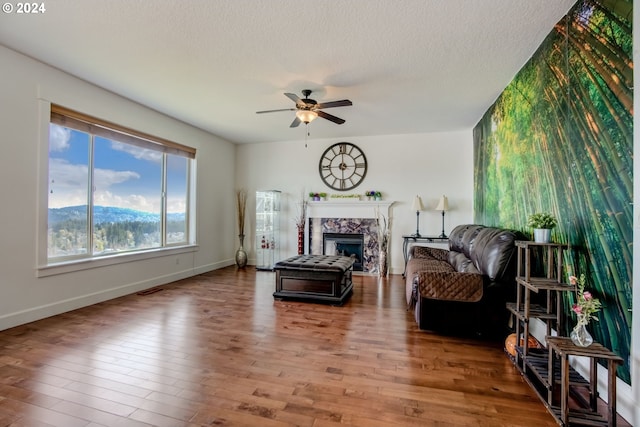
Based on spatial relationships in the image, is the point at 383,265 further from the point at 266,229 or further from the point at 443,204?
the point at 266,229

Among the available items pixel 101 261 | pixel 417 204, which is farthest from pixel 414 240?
pixel 101 261

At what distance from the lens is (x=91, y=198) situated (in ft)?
12.9

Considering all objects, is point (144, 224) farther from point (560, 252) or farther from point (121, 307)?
point (560, 252)

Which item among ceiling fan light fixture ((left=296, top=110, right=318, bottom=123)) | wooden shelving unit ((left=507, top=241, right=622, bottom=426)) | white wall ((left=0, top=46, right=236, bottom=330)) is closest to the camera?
wooden shelving unit ((left=507, top=241, right=622, bottom=426))

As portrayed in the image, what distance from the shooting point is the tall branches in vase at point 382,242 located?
5.77 meters

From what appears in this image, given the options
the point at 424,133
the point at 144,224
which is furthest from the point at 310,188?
the point at 144,224

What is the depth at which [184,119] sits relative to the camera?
16.9 feet

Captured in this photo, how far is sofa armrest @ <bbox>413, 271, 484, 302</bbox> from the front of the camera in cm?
279

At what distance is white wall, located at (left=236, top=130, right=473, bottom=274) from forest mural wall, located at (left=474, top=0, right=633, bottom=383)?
2.52 m

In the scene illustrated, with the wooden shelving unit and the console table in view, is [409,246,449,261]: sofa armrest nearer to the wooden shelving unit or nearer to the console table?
the console table

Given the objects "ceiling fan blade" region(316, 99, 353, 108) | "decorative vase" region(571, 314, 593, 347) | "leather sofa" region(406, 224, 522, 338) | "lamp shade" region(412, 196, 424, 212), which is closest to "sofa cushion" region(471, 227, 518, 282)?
"leather sofa" region(406, 224, 522, 338)

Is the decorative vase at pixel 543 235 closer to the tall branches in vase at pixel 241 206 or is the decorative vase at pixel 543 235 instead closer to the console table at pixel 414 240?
the console table at pixel 414 240

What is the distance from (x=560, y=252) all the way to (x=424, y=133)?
4.23 m

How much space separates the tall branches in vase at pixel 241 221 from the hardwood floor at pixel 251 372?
2.85 meters
